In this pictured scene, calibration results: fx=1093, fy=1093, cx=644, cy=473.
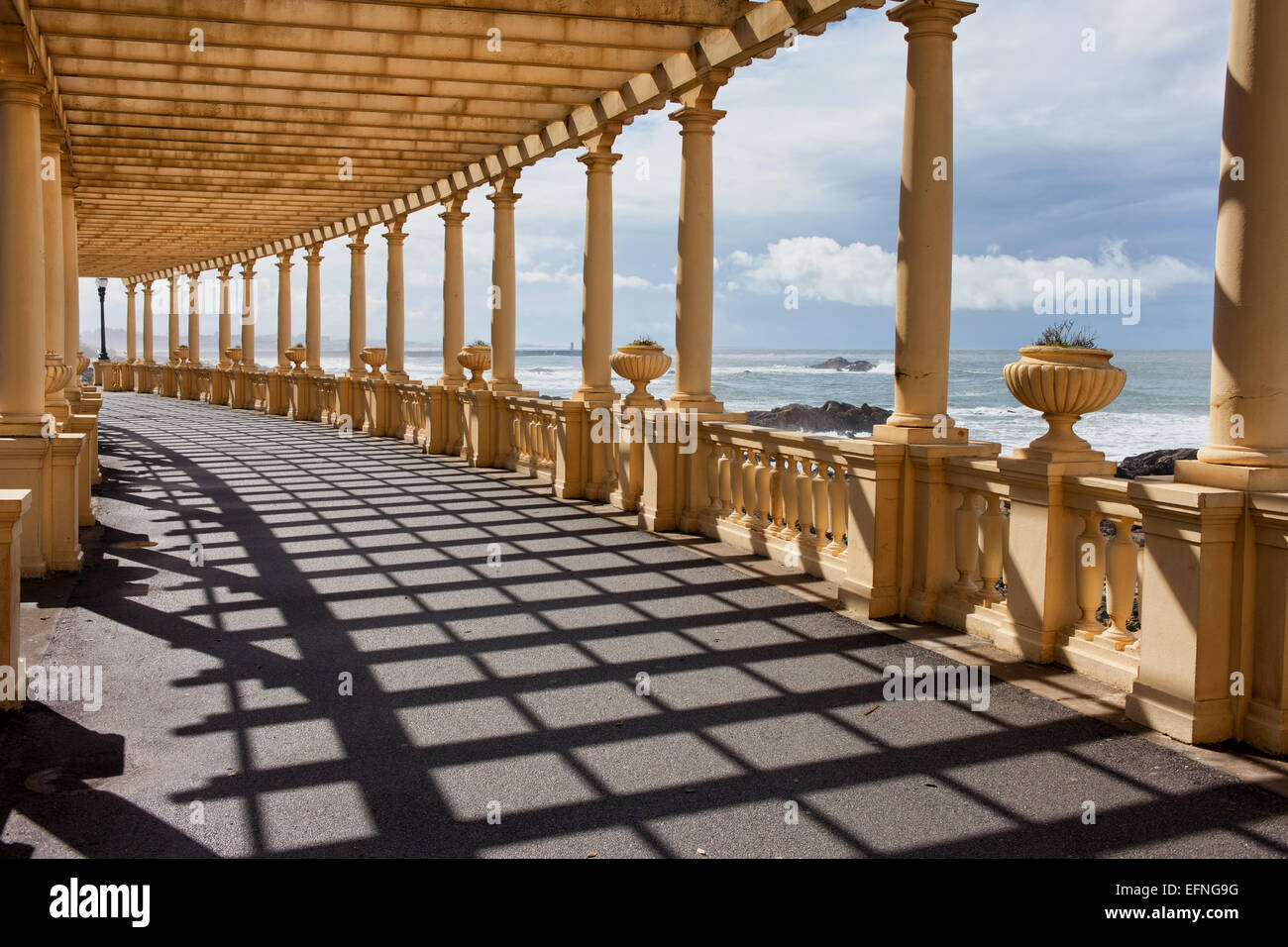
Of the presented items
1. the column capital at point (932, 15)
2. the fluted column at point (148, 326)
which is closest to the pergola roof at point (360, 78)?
the column capital at point (932, 15)

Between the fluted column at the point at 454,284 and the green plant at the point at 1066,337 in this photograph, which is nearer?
the green plant at the point at 1066,337

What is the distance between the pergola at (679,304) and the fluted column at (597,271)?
1.6 inches

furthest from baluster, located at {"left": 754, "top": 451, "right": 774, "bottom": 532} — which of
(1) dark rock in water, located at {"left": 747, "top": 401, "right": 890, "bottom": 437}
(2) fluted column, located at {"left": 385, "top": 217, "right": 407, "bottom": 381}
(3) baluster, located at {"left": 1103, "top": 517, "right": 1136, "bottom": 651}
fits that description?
(1) dark rock in water, located at {"left": 747, "top": 401, "right": 890, "bottom": 437}

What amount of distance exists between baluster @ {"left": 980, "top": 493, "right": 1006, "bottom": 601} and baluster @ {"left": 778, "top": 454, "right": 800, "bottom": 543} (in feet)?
8.57

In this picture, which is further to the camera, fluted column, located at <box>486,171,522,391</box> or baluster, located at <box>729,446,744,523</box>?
fluted column, located at <box>486,171,522,391</box>

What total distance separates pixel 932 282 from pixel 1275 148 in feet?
9.53

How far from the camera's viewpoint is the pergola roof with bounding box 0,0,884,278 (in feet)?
34.9

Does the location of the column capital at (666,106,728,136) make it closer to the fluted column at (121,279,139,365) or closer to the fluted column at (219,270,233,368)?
the fluted column at (219,270,233,368)

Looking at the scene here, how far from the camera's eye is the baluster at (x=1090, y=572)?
6.64 metres

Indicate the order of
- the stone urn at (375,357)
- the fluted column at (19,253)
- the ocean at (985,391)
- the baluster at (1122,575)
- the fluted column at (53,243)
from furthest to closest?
the ocean at (985,391)
the stone urn at (375,357)
the fluted column at (53,243)
the fluted column at (19,253)
the baluster at (1122,575)

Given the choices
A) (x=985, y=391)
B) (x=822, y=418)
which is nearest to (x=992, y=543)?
(x=822, y=418)

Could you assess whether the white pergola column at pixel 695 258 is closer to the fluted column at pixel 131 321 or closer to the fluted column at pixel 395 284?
the fluted column at pixel 395 284

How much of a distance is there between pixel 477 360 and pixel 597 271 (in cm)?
598
